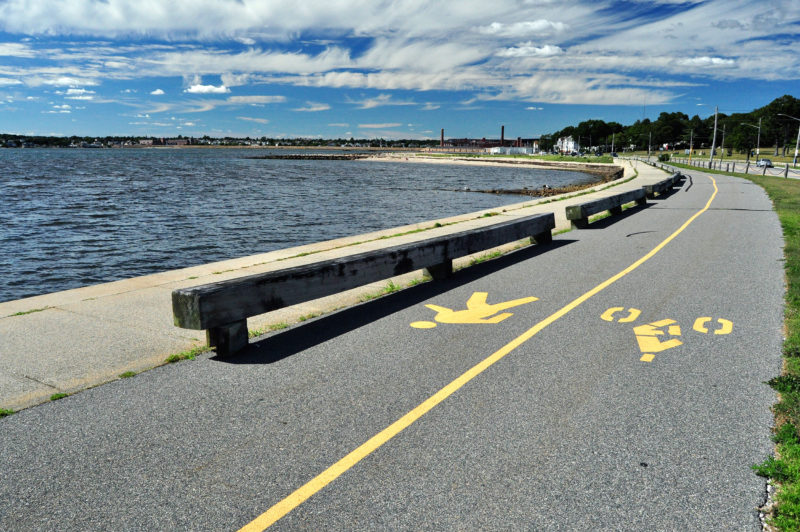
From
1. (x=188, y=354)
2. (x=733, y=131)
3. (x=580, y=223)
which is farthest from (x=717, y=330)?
(x=733, y=131)

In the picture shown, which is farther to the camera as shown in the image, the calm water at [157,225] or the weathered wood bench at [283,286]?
the calm water at [157,225]

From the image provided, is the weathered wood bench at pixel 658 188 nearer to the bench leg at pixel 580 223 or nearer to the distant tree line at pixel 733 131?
the bench leg at pixel 580 223

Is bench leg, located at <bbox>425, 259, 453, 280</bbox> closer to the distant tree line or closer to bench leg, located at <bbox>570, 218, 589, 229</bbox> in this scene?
bench leg, located at <bbox>570, 218, 589, 229</bbox>

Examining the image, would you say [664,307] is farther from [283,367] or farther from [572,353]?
[283,367]

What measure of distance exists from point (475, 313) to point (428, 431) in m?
3.52

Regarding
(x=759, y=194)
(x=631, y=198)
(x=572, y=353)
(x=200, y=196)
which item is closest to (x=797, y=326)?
(x=572, y=353)

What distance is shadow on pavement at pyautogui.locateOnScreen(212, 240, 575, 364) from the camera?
19.7 ft

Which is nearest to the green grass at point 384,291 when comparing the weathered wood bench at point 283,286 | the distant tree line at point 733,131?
the weathered wood bench at point 283,286

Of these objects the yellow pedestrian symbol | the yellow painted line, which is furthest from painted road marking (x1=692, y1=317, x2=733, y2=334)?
the yellow pedestrian symbol

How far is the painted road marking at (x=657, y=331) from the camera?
618cm

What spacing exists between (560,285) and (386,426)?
5725 mm

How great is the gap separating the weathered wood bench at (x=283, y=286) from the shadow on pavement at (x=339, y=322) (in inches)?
8.4

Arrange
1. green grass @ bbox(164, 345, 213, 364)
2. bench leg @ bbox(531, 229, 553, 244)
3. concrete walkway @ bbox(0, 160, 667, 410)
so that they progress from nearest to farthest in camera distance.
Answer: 1. concrete walkway @ bbox(0, 160, 667, 410)
2. green grass @ bbox(164, 345, 213, 364)
3. bench leg @ bbox(531, 229, 553, 244)

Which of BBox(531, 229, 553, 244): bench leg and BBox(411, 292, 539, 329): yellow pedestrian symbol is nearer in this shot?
BBox(411, 292, 539, 329): yellow pedestrian symbol
